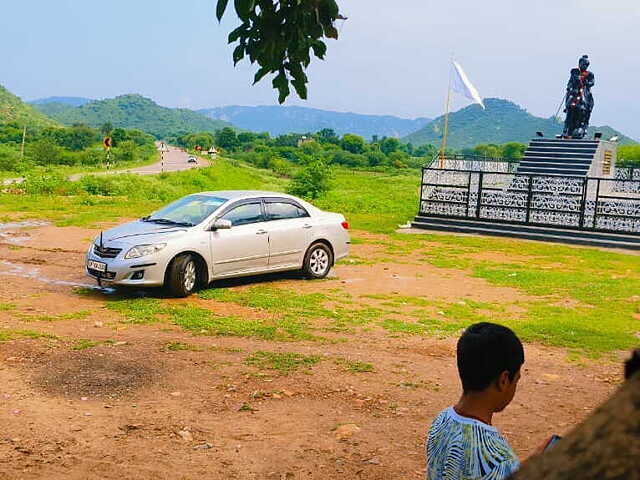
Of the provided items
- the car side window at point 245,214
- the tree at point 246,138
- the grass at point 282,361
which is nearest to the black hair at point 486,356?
the grass at point 282,361

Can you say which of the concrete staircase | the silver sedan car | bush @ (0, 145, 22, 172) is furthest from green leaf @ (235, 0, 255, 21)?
bush @ (0, 145, 22, 172)


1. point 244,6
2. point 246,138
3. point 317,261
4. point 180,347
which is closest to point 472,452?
point 244,6

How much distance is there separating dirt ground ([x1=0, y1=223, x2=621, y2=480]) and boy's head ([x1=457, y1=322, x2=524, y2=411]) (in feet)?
8.26

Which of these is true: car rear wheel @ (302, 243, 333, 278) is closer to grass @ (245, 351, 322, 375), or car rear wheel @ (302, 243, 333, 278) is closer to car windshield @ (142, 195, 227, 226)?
car windshield @ (142, 195, 227, 226)

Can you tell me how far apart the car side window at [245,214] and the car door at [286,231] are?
168mm

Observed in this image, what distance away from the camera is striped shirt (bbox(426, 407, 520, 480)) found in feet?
7.88

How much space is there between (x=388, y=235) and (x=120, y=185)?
51.7 ft

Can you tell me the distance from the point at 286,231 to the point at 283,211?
1.19 ft

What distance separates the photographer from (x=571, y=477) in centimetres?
88

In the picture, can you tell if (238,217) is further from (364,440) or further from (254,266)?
(364,440)

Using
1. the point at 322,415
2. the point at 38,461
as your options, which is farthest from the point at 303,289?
the point at 38,461

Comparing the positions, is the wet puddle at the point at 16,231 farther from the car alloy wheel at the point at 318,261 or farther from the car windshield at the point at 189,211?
the car alloy wheel at the point at 318,261

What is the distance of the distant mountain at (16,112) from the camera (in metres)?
107

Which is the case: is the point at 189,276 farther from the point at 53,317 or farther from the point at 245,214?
the point at 53,317
